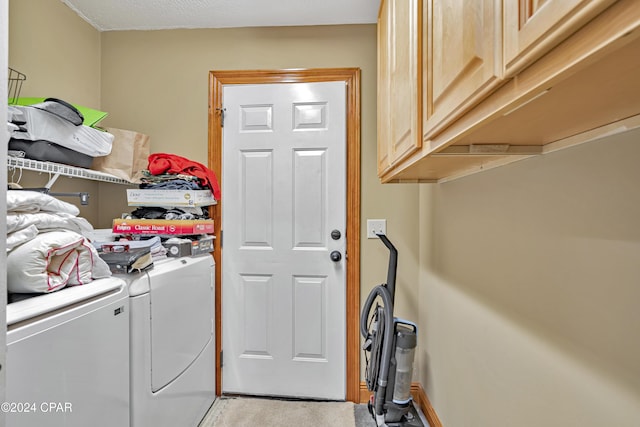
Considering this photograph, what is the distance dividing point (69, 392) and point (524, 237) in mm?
1449

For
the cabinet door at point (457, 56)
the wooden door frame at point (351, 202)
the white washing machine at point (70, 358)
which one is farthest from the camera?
the wooden door frame at point (351, 202)

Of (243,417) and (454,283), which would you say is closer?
(454,283)

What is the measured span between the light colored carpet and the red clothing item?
1.34 metres

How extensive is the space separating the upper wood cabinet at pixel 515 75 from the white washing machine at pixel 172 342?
3.98 ft

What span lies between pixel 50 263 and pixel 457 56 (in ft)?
4.21

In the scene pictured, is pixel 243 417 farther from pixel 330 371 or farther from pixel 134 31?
pixel 134 31

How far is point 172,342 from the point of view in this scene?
158cm

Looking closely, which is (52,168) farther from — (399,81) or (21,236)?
(399,81)

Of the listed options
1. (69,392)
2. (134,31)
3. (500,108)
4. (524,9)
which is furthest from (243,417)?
(134,31)

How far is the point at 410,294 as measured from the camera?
2.16 m

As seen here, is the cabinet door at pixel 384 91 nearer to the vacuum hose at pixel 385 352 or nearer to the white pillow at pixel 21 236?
the vacuum hose at pixel 385 352

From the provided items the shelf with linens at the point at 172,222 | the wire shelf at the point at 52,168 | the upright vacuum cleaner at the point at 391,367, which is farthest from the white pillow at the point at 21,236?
the upright vacuum cleaner at the point at 391,367

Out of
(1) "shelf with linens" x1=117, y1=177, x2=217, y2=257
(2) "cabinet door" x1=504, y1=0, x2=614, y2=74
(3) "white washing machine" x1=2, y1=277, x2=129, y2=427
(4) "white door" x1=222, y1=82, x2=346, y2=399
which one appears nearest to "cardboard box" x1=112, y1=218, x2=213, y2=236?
(1) "shelf with linens" x1=117, y1=177, x2=217, y2=257

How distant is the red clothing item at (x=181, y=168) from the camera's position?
1.97m
